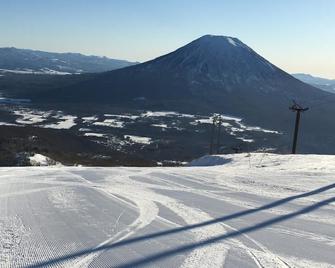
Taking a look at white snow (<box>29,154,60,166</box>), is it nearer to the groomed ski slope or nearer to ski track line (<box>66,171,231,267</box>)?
ski track line (<box>66,171,231,267</box>)

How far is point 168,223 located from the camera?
790cm

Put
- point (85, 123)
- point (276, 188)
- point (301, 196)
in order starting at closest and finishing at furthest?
point (301, 196) < point (276, 188) < point (85, 123)

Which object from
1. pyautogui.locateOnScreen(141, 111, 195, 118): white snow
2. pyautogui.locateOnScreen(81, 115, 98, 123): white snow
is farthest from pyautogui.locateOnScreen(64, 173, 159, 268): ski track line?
pyautogui.locateOnScreen(141, 111, 195, 118): white snow

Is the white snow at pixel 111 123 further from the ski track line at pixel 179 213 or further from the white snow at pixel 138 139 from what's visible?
the ski track line at pixel 179 213

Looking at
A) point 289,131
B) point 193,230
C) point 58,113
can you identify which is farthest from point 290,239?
point 58,113

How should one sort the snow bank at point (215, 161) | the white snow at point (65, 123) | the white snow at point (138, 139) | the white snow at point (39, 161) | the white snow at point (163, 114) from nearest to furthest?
the snow bank at point (215, 161) → the white snow at point (39, 161) → the white snow at point (138, 139) → the white snow at point (65, 123) → the white snow at point (163, 114)

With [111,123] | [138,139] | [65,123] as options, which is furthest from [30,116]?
[138,139]

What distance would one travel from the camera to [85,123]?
148 metres

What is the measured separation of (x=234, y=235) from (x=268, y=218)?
140cm

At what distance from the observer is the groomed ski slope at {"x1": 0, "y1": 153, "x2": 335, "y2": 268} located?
6086 millimetres

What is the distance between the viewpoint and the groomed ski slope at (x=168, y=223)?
20.0ft

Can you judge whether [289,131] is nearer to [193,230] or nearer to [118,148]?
[118,148]

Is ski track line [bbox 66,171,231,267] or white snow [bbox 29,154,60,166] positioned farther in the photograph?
white snow [bbox 29,154,60,166]

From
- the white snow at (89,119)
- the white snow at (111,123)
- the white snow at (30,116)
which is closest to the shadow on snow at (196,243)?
the white snow at (30,116)
